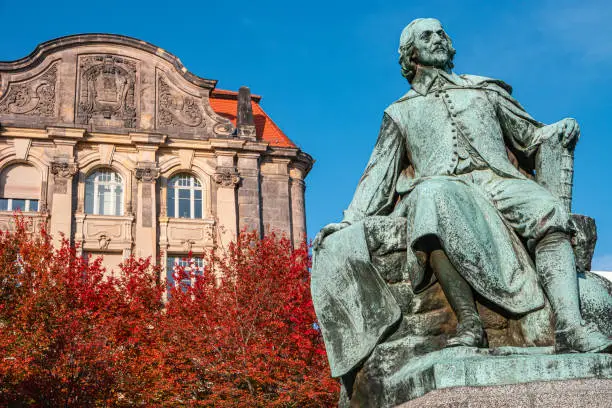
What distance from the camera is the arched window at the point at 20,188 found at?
98.6 feet

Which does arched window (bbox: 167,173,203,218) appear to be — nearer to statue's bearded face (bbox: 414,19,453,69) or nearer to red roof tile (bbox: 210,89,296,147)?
red roof tile (bbox: 210,89,296,147)

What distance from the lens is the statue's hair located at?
18.4 feet

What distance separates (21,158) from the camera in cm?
3039

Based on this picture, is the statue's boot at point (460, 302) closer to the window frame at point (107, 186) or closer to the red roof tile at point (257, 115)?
the window frame at point (107, 186)

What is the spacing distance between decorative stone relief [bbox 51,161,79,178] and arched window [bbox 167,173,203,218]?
349 centimetres

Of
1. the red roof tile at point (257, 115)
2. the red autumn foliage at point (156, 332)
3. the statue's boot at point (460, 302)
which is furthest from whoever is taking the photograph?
the red roof tile at point (257, 115)

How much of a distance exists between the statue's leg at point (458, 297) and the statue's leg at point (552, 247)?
0.38 meters

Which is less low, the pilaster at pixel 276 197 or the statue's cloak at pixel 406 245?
the pilaster at pixel 276 197

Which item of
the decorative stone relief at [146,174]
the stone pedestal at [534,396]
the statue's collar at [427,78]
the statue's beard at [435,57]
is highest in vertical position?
the decorative stone relief at [146,174]

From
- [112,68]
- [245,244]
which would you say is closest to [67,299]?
[245,244]

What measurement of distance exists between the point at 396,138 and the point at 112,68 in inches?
1122

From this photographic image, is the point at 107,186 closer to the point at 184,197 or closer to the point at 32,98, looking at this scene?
the point at 184,197

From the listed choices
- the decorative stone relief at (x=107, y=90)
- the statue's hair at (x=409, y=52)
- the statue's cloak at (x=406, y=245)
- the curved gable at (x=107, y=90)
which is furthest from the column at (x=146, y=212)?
the statue's cloak at (x=406, y=245)

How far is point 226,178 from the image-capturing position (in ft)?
104
